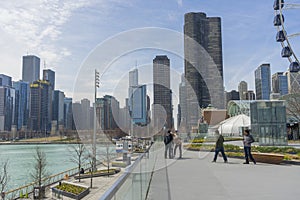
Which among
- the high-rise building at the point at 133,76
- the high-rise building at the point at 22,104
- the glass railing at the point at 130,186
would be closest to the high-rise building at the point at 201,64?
the high-rise building at the point at 133,76

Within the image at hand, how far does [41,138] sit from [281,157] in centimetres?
13264

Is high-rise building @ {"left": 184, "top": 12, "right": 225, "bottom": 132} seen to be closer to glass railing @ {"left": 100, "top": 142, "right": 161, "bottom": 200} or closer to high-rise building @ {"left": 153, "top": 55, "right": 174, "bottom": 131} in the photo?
high-rise building @ {"left": 153, "top": 55, "right": 174, "bottom": 131}

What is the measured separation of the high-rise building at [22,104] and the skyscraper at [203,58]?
106 meters

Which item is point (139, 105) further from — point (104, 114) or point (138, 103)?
point (104, 114)

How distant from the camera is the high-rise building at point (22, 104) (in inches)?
5536

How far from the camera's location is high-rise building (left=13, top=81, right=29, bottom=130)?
141 m

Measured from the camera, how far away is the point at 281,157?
11.0 m

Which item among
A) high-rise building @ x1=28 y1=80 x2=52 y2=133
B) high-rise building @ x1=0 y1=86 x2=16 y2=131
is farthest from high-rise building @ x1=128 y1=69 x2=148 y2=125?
high-rise building @ x1=0 y1=86 x2=16 y2=131

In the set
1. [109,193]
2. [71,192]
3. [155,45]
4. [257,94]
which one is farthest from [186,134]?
[257,94]

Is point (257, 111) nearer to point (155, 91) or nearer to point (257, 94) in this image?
point (155, 91)

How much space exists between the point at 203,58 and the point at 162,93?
1338 centimetres

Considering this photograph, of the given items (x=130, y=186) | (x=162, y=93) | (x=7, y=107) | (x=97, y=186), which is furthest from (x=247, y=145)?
(x=7, y=107)

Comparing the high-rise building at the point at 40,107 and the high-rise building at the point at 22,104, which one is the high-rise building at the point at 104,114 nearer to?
the high-rise building at the point at 40,107

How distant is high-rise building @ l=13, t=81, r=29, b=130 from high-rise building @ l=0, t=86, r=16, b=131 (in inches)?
113
